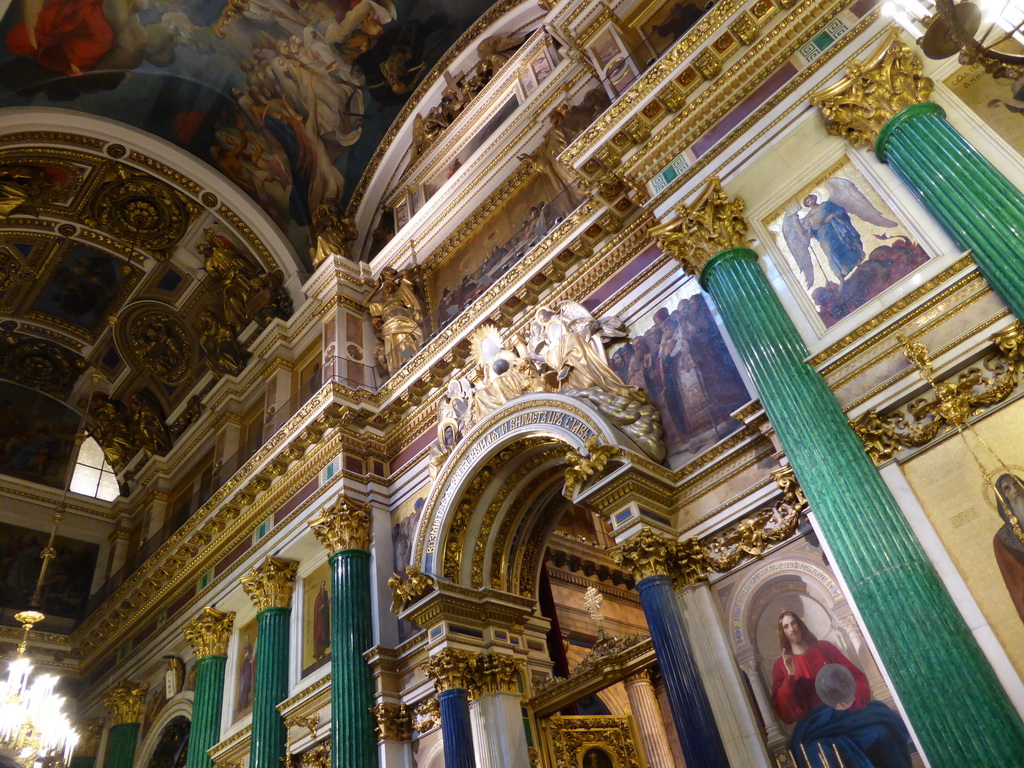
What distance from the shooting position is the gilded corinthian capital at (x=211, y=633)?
11.8 metres

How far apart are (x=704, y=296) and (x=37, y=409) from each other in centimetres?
1692

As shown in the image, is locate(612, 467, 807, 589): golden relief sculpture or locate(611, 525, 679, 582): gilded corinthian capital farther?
locate(611, 525, 679, 582): gilded corinthian capital

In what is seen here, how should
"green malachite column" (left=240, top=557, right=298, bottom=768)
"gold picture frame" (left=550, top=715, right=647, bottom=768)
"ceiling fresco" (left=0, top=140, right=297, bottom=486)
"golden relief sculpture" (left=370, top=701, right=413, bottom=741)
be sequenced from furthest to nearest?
"ceiling fresco" (left=0, top=140, right=297, bottom=486) → "green malachite column" (left=240, top=557, right=298, bottom=768) → "golden relief sculpture" (left=370, top=701, right=413, bottom=741) → "gold picture frame" (left=550, top=715, right=647, bottom=768)

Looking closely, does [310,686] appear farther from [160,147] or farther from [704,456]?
[160,147]

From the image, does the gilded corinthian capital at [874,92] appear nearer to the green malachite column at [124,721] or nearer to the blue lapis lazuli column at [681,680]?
the blue lapis lazuli column at [681,680]

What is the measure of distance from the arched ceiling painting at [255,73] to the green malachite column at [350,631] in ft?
21.9

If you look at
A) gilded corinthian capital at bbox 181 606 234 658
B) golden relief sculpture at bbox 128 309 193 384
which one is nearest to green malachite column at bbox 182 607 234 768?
gilded corinthian capital at bbox 181 606 234 658

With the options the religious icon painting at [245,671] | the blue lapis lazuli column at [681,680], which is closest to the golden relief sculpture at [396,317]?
the religious icon painting at [245,671]

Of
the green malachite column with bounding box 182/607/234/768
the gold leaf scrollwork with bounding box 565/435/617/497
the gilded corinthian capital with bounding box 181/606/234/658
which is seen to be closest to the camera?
the gold leaf scrollwork with bounding box 565/435/617/497

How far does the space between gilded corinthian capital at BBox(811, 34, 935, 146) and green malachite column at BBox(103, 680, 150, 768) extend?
543 inches

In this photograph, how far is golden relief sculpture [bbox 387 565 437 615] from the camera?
27.1 feet

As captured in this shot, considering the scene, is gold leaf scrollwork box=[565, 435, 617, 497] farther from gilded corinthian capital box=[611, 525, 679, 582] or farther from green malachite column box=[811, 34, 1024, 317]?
green malachite column box=[811, 34, 1024, 317]

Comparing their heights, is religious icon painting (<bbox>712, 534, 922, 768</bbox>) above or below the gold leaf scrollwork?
below

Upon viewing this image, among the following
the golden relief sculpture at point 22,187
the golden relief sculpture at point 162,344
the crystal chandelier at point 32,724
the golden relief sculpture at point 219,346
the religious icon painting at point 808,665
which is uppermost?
the golden relief sculpture at point 22,187
